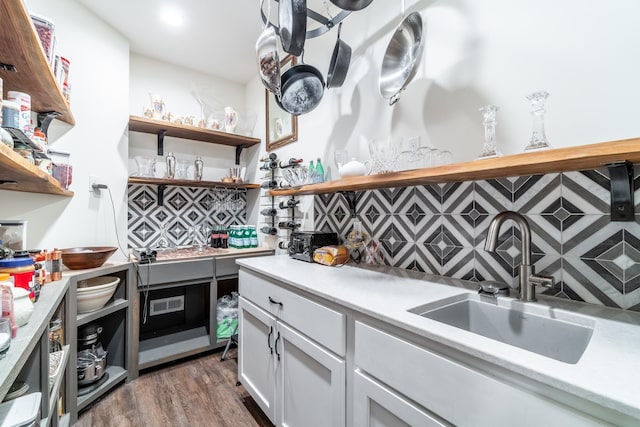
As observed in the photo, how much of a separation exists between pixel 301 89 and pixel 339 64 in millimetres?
270

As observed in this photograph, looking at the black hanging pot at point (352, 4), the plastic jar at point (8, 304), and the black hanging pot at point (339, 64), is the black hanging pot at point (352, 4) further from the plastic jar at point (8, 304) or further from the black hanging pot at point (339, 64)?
the plastic jar at point (8, 304)

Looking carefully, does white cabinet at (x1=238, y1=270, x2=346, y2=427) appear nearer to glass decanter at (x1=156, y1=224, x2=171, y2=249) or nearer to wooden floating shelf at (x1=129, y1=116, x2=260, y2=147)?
glass decanter at (x1=156, y1=224, x2=171, y2=249)

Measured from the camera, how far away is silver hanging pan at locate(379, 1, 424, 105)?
1238mm

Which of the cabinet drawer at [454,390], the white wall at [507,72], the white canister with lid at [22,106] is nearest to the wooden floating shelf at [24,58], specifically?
the white canister with lid at [22,106]

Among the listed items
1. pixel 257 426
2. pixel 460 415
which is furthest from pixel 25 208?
pixel 460 415

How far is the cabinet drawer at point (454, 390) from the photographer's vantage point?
1.76 ft

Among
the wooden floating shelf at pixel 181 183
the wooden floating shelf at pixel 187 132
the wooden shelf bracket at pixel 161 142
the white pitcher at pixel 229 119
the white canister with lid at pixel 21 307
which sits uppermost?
the white pitcher at pixel 229 119

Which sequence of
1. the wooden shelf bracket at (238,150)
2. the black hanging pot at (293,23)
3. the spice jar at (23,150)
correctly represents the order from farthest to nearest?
the wooden shelf bracket at (238,150) < the black hanging pot at (293,23) < the spice jar at (23,150)

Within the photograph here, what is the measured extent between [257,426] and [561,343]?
152cm

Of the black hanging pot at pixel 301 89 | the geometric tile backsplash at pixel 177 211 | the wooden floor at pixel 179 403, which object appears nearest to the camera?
the wooden floor at pixel 179 403

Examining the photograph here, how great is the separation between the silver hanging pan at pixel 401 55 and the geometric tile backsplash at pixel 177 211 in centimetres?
210

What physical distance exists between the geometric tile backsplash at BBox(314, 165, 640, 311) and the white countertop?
0.22ft

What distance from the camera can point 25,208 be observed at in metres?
1.67

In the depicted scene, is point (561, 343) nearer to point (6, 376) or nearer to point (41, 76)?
point (6, 376)
